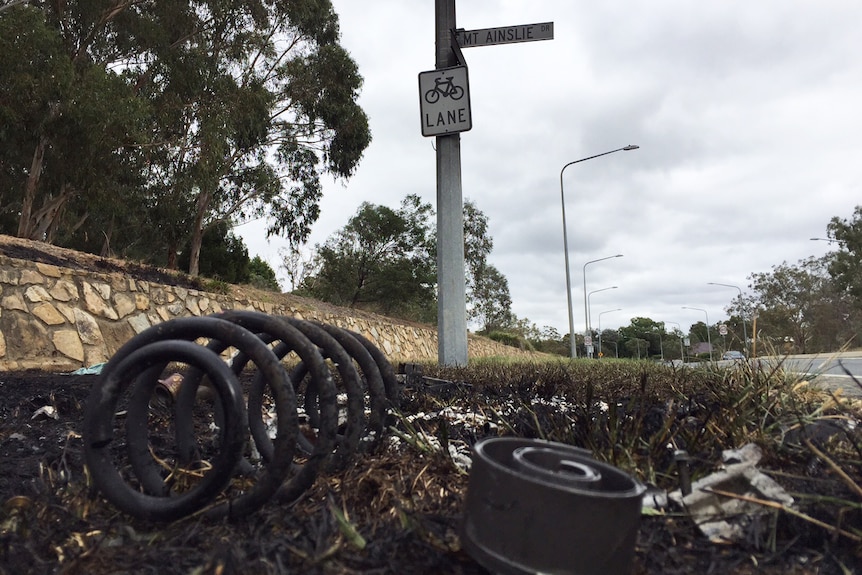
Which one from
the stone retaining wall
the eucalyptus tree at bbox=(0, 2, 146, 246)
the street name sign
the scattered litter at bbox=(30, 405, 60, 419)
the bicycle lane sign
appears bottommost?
the scattered litter at bbox=(30, 405, 60, 419)

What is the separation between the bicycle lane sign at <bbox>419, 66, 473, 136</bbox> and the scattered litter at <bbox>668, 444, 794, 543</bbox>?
6.27 meters

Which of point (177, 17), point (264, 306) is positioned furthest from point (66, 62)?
point (264, 306)

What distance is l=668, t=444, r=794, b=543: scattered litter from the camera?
1393 millimetres

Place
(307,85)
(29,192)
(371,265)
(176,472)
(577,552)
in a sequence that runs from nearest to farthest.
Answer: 1. (577,552)
2. (176,472)
3. (29,192)
4. (307,85)
5. (371,265)

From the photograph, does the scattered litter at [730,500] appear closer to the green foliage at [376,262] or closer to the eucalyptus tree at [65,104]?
the eucalyptus tree at [65,104]

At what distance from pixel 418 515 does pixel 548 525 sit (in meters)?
0.41

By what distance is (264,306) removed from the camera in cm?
1388

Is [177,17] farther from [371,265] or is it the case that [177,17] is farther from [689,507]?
[689,507]

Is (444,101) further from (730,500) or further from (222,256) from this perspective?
(222,256)

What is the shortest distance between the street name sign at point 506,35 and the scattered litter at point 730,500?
22.3 ft

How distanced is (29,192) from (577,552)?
53.7ft

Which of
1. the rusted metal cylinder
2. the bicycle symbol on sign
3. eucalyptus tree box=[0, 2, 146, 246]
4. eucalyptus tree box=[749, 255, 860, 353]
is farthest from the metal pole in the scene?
eucalyptus tree box=[749, 255, 860, 353]

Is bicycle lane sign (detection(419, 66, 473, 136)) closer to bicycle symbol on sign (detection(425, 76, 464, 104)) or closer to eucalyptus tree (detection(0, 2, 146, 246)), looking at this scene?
bicycle symbol on sign (detection(425, 76, 464, 104))

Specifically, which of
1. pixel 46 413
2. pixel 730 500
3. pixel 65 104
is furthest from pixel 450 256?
pixel 65 104
